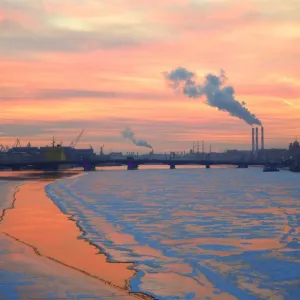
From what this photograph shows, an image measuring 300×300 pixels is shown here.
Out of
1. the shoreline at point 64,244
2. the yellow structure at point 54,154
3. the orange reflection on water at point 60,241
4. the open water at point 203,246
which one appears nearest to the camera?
the open water at point 203,246

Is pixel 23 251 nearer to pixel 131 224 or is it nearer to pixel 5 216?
pixel 131 224

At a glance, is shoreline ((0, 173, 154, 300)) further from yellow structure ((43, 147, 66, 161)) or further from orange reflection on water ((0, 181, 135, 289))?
yellow structure ((43, 147, 66, 161))

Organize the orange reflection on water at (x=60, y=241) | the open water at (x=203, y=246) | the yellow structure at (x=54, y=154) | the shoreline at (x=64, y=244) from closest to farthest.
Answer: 1. the open water at (x=203, y=246)
2. the shoreline at (x=64, y=244)
3. the orange reflection on water at (x=60, y=241)
4. the yellow structure at (x=54, y=154)

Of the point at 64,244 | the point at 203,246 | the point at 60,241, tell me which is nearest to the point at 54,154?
the point at 60,241

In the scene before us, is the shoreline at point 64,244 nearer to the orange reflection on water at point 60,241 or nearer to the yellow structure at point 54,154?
the orange reflection on water at point 60,241

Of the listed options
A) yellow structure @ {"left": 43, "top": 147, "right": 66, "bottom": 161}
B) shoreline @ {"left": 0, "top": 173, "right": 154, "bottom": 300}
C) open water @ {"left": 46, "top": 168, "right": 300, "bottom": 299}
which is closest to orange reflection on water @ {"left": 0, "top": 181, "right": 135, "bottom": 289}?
shoreline @ {"left": 0, "top": 173, "right": 154, "bottom": 300}

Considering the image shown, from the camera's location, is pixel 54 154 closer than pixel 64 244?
No

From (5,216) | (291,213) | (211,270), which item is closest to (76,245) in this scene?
(211,270)

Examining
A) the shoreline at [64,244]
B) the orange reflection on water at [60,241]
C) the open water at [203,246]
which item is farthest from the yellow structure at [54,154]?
the shoreline at [64,244]

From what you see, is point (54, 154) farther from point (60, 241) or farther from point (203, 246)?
point (203, 246)
